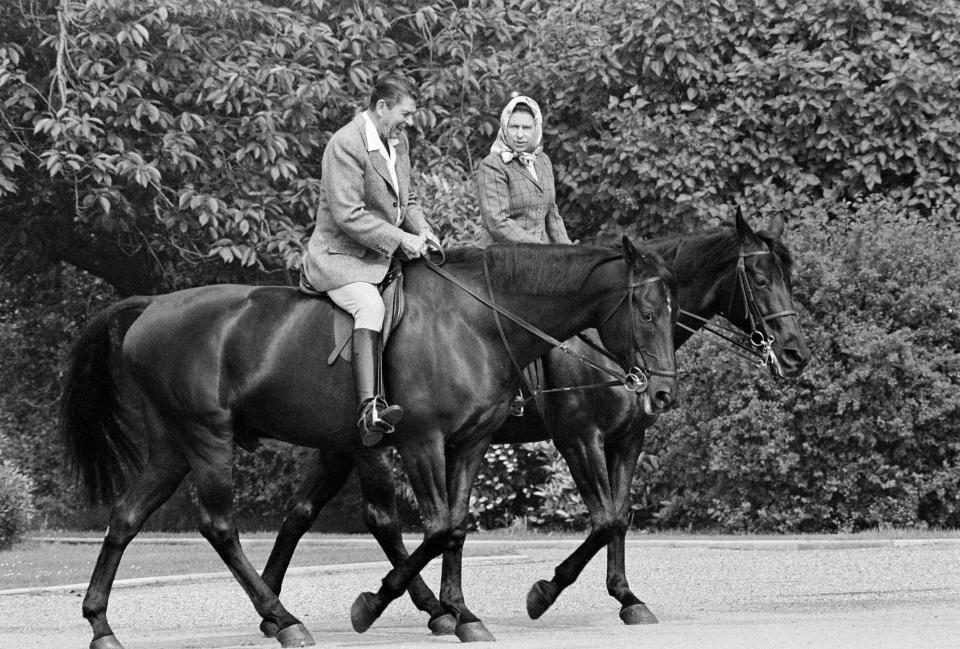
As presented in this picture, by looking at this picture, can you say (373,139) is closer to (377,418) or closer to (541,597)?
(377,418)

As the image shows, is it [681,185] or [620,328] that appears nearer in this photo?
[620,328]

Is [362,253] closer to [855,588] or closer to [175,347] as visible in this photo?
[175,347]

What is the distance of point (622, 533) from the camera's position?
8938 millimetres

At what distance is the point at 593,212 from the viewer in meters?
17.5

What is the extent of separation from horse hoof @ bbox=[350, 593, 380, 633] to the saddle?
1.27 meters

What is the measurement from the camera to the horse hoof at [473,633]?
7.86 meters

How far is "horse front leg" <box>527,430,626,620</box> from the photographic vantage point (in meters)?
8.72

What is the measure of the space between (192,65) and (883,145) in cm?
737

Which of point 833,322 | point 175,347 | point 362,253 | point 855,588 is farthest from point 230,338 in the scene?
point 833,322

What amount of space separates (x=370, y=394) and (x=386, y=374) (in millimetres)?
219

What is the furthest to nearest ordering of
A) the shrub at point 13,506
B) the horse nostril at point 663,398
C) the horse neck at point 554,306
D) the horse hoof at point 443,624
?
the shrub at point 13,506, the horse hoof at point 443,624, the horse neck at point 554,306, the horse nostril at point 663,398

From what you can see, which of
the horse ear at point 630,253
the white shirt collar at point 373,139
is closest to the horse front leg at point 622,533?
the horse ear at point 630,253

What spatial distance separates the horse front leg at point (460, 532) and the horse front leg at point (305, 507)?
3.68 ft

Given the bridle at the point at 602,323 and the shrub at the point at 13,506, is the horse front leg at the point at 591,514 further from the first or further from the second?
the shrub at the point at 13,506
